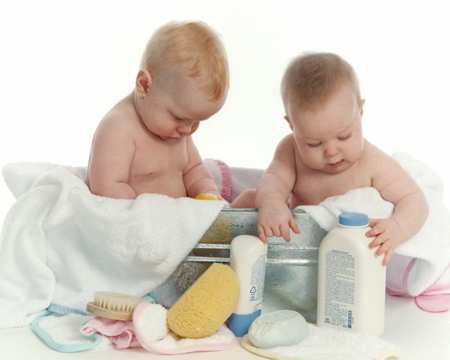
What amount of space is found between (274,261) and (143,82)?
48 centimetres

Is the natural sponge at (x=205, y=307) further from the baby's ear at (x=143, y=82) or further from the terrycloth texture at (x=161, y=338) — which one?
the baby's ear at (x=143, y=82)

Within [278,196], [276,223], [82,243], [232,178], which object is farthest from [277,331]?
[232,178]

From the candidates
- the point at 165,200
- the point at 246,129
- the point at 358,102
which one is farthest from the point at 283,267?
the point at 246,129

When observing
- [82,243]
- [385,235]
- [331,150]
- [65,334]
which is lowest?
[65,334]

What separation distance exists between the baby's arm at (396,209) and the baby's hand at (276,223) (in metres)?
0.14

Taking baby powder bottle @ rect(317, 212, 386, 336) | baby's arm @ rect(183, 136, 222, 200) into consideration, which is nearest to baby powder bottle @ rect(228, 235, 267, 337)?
baby powder bottle @ rect(317, 212, 386, 336)

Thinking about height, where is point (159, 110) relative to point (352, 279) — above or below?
above

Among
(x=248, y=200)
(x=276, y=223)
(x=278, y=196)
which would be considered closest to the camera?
(x=276, y=223)

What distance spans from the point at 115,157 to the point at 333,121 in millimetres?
468

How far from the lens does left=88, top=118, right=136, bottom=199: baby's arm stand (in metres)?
1.17

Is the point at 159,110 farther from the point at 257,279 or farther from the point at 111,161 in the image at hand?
the point at 257,279

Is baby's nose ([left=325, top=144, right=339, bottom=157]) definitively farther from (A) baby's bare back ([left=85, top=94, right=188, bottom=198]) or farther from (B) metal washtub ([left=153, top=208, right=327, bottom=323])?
(A) baby's bare back ([left=85, top=94, right=188, bottom=198])

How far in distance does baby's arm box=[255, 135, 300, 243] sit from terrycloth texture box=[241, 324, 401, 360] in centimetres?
18

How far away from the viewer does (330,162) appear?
1109mm
